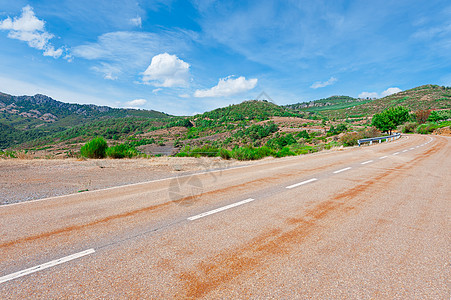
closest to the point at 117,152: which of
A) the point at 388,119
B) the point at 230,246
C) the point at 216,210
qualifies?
the point at 216,210

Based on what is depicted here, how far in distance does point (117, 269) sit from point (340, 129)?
58.7 metres

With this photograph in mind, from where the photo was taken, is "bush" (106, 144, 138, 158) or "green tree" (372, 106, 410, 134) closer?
"bush" (106, 144, 138, 158)

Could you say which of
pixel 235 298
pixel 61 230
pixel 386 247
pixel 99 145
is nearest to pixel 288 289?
pixel 235 298

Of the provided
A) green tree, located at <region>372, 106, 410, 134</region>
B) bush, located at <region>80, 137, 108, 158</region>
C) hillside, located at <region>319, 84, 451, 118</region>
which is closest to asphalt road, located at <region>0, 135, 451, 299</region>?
bush, located at <region>80, 137, 108, 158</region>

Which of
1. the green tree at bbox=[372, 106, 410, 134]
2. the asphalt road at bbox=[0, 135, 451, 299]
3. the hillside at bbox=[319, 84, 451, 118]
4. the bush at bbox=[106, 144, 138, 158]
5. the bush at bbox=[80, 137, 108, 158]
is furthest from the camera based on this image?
the hillside at bbox=[319, 84, 451, 118]

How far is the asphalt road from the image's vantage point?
2129 mm

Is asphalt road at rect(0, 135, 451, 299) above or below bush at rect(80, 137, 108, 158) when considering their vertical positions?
below

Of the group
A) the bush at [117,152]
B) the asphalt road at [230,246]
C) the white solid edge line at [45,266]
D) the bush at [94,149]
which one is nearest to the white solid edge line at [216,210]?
the asphalt road at [230,246]

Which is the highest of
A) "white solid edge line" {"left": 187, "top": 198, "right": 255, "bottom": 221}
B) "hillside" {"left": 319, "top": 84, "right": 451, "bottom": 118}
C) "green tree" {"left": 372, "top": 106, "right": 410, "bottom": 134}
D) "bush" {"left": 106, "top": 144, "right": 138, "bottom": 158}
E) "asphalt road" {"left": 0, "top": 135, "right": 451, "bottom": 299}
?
"hillside" {"left": 319, "top": 84, "right": 451, "bottom": 118}

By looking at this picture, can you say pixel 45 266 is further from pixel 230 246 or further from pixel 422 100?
pixel 422 100

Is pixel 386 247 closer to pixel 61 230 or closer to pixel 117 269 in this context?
pixel 117 269

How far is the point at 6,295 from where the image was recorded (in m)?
2.04

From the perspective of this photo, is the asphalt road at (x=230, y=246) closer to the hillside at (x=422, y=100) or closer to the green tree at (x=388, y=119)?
the green tree at (x=388, y=119)

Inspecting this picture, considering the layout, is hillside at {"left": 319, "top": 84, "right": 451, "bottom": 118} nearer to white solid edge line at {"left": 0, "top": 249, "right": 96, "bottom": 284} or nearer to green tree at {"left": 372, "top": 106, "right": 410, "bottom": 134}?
green tree at {"left": 372, "top": 106, "right": 410, "bottom": 134}
